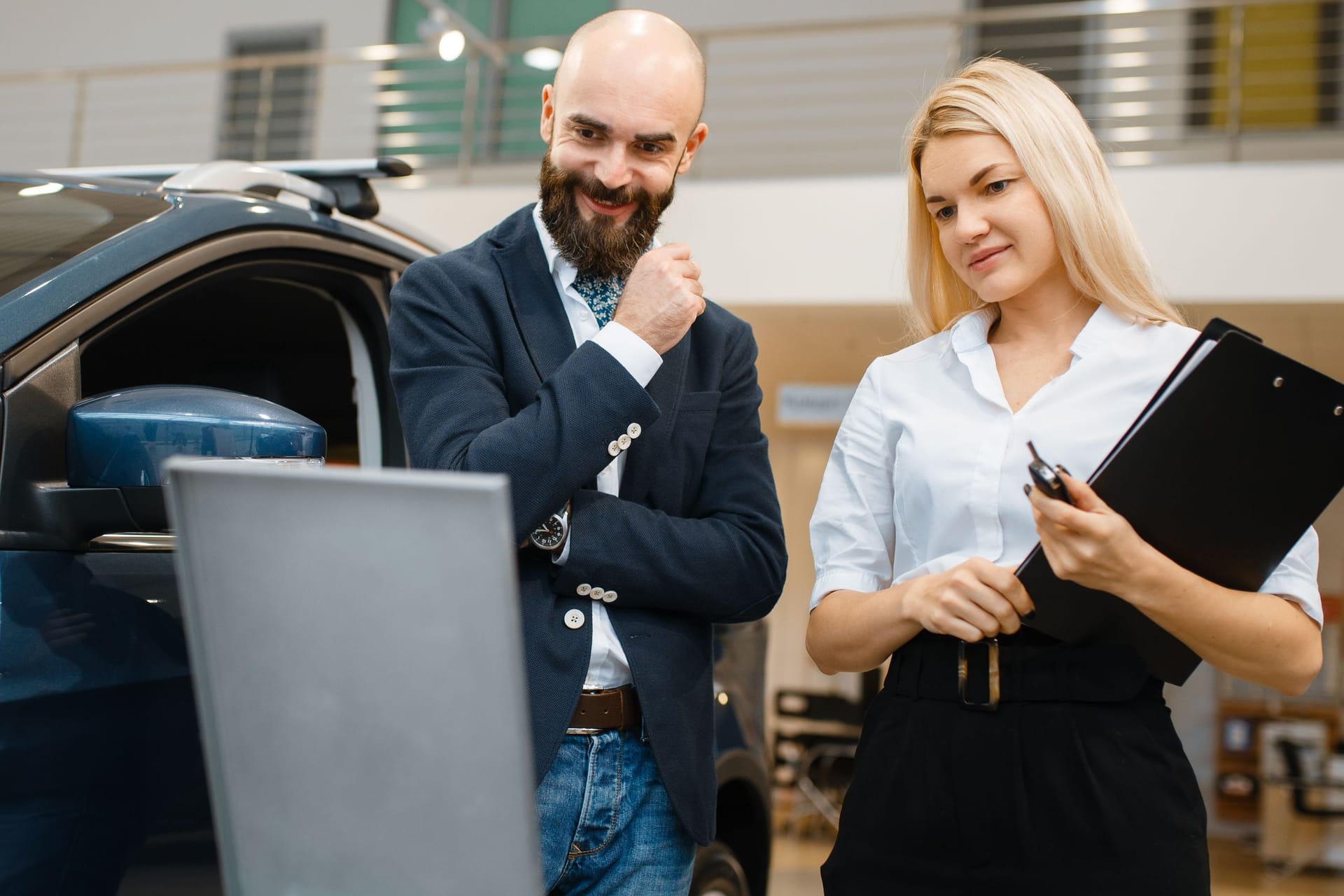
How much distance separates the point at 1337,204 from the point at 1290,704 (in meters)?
5.16

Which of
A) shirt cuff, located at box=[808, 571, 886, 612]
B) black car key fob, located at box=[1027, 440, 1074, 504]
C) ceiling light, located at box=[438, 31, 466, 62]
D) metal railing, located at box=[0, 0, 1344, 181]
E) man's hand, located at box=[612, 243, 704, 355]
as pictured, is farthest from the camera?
metal railing, located at box=[0, 0, 1344, 181]

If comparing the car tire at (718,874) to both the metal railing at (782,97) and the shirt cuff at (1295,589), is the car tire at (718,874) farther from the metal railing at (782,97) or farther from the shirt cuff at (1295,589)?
the metal railing at (782,97)

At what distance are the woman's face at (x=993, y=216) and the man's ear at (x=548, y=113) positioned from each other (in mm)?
469

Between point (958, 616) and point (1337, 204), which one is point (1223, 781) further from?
point (958, 616)

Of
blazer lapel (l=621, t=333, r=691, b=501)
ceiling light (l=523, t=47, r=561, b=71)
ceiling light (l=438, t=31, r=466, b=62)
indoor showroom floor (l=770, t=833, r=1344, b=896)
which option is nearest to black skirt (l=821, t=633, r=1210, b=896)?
blazer lapel (l=621, t=333, r=691, b=501)

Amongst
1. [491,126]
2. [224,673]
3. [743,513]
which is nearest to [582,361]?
[743,513]

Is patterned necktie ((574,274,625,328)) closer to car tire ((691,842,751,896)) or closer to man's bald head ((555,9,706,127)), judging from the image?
man's bald head ((555,9,706,127))

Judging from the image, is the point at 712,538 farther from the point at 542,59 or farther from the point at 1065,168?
the point at 542,59

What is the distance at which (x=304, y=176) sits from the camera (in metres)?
2.05

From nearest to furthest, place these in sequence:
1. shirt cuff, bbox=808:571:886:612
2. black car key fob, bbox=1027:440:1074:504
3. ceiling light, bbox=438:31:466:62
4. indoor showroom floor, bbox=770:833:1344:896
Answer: black car key fob, bbox=1027:440:1074:504
shirt cuff, bbox=808:571:886:612
ceiling light, bbox=438:31:466:62
indoor showroom floor, bbox=770:833:1344:896

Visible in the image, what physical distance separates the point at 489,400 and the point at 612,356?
0.53 feet

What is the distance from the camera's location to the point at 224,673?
743 mm

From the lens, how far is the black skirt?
3.85 ft

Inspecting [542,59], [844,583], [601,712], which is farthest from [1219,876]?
[601,712]
